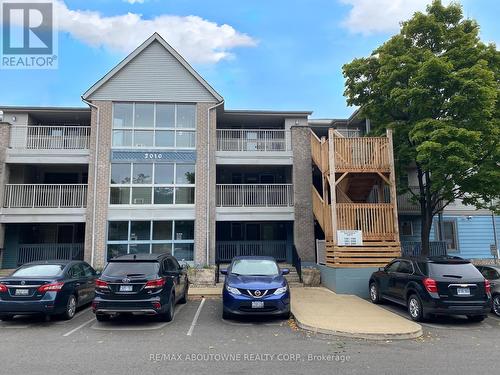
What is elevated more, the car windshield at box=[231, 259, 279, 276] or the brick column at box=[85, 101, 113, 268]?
the brick column at box=[85, 101, 113, 268]

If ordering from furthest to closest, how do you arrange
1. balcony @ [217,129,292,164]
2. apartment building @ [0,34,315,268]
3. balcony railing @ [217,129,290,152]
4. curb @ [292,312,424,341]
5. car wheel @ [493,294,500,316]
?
balcony railing @ [217,129,290,152] → balcony @ [217,129,292,164] → apartment building @ [0,34,315,268] → car wheel @ [493,294,500,316] → curb @ [292,312,424,341]

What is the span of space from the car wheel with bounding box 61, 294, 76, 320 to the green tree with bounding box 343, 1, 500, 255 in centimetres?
1166

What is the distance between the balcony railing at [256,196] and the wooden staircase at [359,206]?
2744mm

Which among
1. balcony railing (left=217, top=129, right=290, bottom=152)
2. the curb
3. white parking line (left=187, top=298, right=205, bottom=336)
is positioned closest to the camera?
the curb

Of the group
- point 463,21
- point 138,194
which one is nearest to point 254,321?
point 138,194

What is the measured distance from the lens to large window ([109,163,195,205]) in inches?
685

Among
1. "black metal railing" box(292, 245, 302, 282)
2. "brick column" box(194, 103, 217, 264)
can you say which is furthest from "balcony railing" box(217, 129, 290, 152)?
"black metal railing" box(292, 245, 302, 282)

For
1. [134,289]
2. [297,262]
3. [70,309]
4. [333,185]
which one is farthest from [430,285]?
[70,309]

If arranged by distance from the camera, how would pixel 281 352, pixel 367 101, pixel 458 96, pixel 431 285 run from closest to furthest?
pixel 281 352 < pixel 431 285 < pixel 458 96 < pixel 367 101

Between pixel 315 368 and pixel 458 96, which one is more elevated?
pixel 458 96

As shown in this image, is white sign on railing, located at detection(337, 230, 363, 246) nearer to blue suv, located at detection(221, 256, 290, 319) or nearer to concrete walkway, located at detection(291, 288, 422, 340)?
concrete walkway, located at detection(291, 288, 422, 340)

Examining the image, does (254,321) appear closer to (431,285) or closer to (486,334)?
(431,285)

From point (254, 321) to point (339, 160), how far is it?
25.4 feet

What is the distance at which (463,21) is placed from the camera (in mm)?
14914
